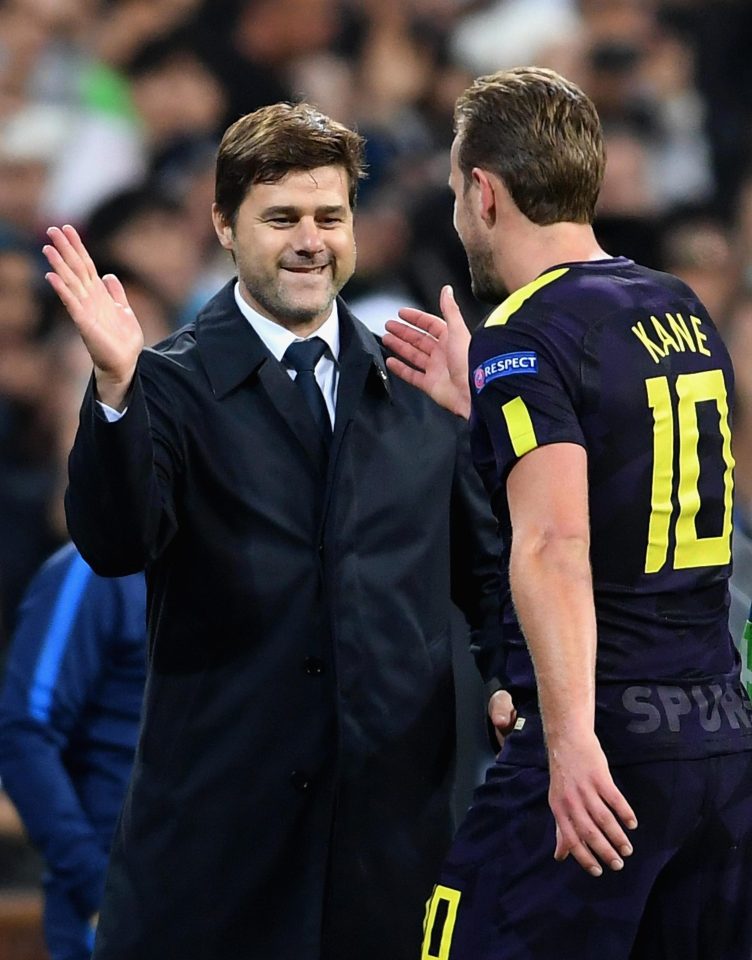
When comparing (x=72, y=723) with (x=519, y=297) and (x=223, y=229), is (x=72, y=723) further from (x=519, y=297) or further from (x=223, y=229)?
(x=519, y=297)

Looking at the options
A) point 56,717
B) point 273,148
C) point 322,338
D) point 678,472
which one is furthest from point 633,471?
point 56,717

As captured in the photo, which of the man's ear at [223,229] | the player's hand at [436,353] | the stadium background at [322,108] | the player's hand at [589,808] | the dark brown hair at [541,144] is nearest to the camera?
the player's hand at [589,808]

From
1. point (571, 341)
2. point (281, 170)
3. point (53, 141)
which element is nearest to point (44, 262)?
point (53, 141)

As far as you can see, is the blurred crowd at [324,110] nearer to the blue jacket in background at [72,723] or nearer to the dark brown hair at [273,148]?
the blue jacket in background at [72,723]

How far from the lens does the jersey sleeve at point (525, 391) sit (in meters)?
2.04

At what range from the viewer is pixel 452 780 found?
105 inches

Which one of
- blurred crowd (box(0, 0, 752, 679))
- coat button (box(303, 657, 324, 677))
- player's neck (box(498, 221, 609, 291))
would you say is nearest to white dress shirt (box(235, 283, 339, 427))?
coat button (box(303, 657, 324, 677))

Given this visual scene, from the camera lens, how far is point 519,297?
84.6 inches

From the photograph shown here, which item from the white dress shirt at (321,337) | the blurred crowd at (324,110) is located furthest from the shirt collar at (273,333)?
the blurred crowd at (324,110)

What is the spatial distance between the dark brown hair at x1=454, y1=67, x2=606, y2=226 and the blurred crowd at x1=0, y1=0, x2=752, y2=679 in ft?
8.91

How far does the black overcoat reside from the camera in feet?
8.14

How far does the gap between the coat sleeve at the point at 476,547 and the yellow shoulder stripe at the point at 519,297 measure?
1.89 ft

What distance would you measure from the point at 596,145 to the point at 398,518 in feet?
2.26

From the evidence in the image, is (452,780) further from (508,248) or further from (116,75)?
(116,75)
